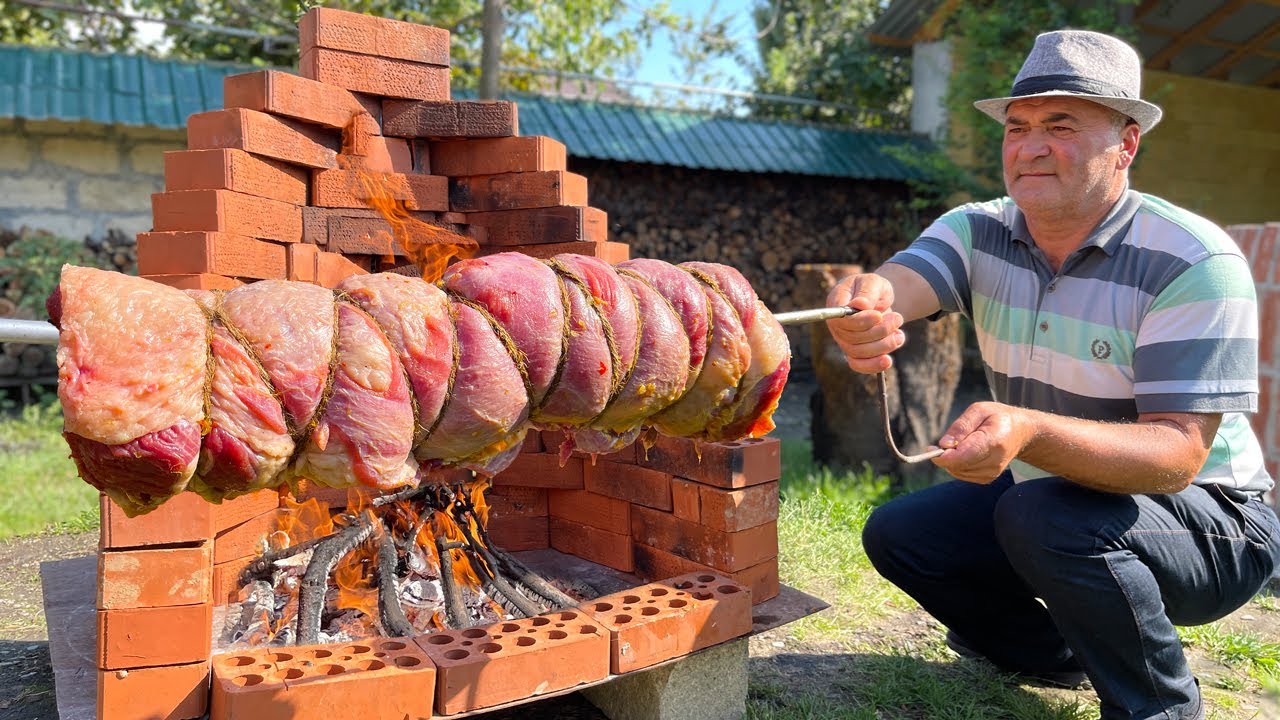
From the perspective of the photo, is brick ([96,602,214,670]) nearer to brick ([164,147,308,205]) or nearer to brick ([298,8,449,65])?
brick ([164,147,308,205])

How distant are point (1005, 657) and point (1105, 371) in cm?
116

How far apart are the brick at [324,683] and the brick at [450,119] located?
1.82 metres

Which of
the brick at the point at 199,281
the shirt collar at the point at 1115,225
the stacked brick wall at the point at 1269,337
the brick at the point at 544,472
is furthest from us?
the stacked brick wall at the point at 1269,337

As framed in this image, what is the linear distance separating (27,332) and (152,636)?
1061 mm

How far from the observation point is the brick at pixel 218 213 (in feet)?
8.98

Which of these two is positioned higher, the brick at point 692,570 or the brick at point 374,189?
the brick at point 374,189

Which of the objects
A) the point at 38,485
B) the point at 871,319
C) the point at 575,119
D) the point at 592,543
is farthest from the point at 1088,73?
the point at 575,119

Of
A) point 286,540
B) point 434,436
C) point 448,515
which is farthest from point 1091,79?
point 286,540

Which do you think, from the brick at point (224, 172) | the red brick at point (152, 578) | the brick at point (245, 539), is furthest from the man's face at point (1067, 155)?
the brick at point (245, 539)

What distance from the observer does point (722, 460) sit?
298 cm

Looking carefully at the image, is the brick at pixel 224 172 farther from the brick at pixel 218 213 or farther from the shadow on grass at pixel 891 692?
the shadow on grass at pixel 891 692

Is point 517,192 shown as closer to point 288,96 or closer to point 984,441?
point 288,96

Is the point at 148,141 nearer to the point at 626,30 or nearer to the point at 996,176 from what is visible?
the point at 626,30

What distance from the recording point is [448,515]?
3.35 meters
